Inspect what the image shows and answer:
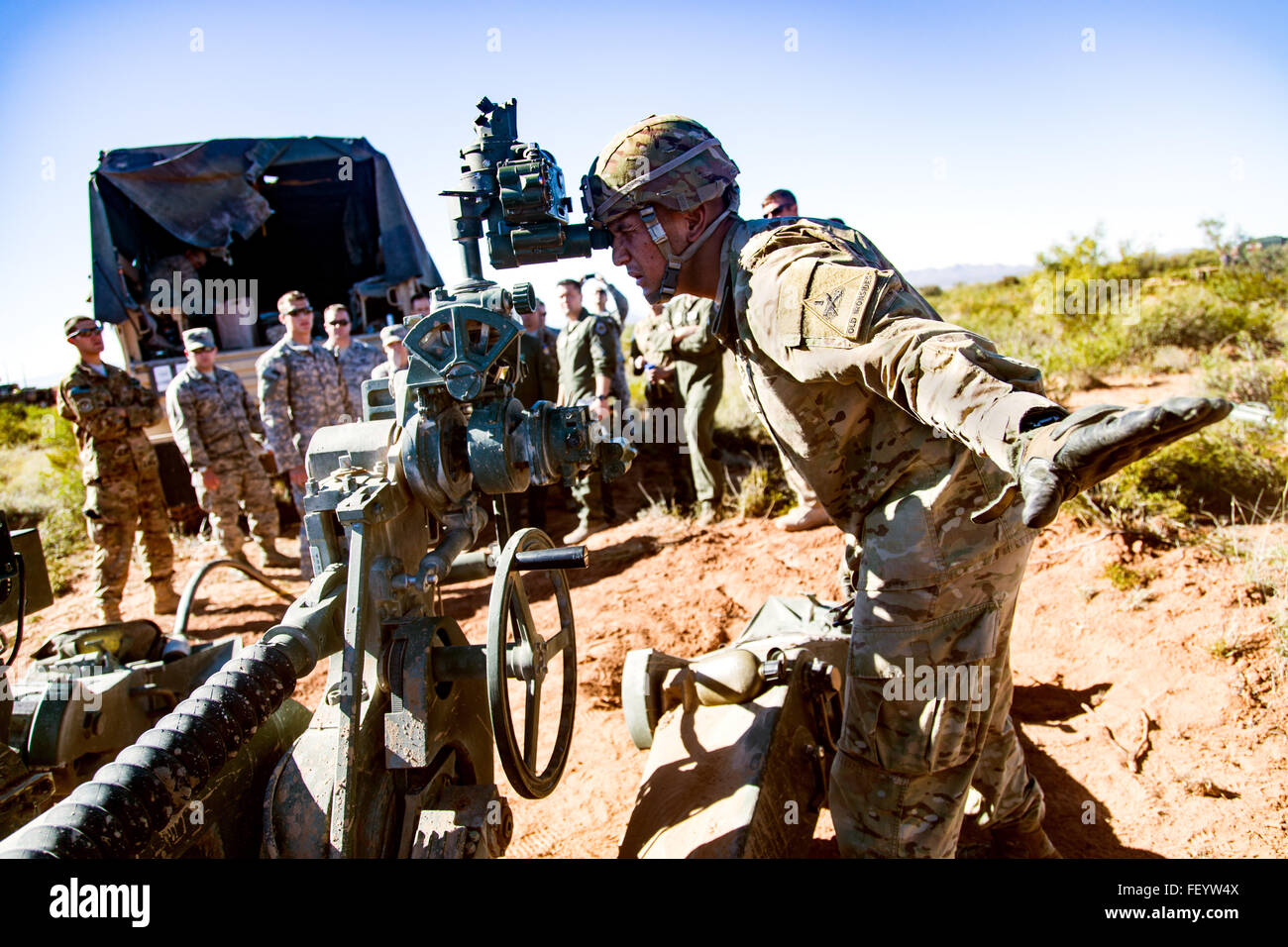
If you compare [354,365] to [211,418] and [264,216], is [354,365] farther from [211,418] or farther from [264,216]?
[264,216]

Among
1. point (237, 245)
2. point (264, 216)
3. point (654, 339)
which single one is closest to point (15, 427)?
point (237, 245)

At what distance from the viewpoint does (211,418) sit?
24.8ft

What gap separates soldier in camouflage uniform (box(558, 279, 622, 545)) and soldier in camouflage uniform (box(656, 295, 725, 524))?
59 centimetres

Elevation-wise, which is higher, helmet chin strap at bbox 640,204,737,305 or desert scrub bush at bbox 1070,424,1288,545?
helmet chin strap at bbox 640,204,737,305

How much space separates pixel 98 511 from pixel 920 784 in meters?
6.93

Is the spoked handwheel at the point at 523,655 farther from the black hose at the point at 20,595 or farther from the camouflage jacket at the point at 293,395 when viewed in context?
the camouflage jacket at the point at 293,395

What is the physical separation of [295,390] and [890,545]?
6459 millimetres

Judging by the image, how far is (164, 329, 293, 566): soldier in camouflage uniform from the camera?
7.44 meters

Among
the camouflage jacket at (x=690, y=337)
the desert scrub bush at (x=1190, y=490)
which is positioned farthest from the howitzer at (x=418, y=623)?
the camouflage jacket at (x=690, y=337)

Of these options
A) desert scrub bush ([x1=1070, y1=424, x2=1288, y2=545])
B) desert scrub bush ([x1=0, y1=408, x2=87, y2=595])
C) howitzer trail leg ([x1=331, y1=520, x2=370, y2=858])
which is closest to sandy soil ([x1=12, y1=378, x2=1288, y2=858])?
desert scrub bush ([x1=1070, y1=424, x2=1288, y2=545])

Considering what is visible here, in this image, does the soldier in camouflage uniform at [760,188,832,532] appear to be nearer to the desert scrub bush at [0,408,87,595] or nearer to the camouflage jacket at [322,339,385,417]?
the camouflage jacket at [322,339,385,417]

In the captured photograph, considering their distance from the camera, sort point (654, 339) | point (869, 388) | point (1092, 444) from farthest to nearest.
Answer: point (654, 339) → point (869, 388) → point (1092, 444)

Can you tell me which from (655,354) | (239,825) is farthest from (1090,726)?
(655,354)
